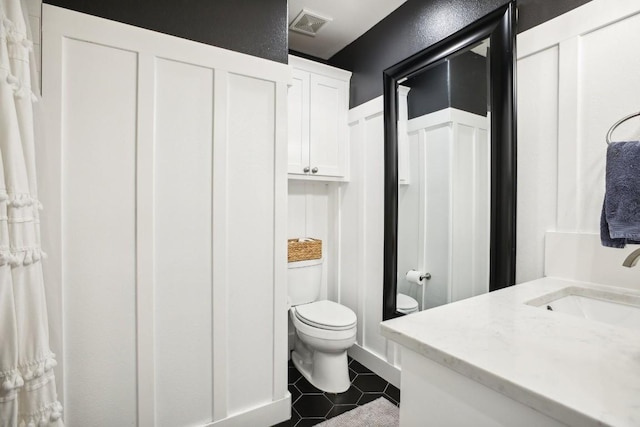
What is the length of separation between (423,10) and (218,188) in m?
1.63

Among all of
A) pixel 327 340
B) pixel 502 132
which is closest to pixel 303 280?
pixel 327 340

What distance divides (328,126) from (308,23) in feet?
2.39

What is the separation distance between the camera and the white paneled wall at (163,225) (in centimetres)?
129

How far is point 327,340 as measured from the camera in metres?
1.94

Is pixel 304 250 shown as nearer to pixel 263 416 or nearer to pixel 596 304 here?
pixel 263 416

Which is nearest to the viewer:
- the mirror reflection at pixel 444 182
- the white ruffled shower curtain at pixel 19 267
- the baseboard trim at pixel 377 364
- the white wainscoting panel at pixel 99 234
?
the white ruffled shower curtain at pixel 19 267

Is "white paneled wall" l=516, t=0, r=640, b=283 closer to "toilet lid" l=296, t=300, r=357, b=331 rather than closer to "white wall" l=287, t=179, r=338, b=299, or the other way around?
"toilet lid" l=296, t=300, r=357, b=331

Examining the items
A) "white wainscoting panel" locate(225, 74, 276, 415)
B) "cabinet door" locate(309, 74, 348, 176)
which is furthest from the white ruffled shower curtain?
"cabinet door" locate(309, 74, 348, 176)

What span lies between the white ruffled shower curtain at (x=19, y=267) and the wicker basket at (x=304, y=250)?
1.52 m

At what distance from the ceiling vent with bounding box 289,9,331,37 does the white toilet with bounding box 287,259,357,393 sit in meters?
1.73

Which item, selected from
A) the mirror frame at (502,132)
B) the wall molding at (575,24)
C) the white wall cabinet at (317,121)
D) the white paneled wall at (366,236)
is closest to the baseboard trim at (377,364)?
the white paneled wall at (366,236)

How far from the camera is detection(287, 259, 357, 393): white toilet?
196cm

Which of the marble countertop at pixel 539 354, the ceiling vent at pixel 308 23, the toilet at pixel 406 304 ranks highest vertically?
the ceiling vent at pixel 308 23

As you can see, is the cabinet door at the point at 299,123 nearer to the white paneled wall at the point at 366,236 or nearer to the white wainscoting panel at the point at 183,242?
the white paneled wall at the point at 366,236
